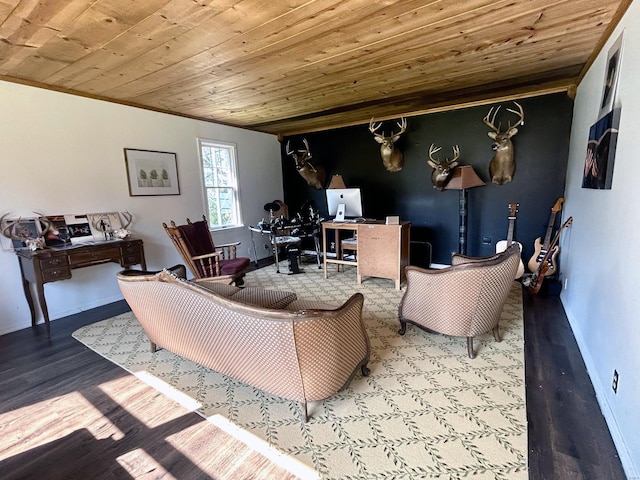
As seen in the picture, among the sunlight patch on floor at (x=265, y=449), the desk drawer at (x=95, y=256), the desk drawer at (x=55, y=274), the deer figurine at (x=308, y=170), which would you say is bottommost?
the sunlight patch on floor at (x=265, y=449)

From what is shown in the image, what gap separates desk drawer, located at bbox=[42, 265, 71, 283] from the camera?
3010 mm

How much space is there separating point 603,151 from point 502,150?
205 cm

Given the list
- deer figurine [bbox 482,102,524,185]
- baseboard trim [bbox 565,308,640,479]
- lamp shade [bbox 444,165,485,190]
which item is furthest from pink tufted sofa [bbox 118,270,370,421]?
deer figurine [bbox 482,102,524,185]

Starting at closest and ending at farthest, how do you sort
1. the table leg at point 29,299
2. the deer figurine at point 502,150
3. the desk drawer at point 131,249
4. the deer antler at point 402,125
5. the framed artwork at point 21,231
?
1. the framed artwork at point 21,231
2. the table leg at point 29,299
3. the desk drawer at point 131,249
4. the deer figurine at point 502,150
5. the deer antler at point 402,125

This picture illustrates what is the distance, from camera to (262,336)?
1.63 m

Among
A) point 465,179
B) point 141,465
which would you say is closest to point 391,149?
point 465,179

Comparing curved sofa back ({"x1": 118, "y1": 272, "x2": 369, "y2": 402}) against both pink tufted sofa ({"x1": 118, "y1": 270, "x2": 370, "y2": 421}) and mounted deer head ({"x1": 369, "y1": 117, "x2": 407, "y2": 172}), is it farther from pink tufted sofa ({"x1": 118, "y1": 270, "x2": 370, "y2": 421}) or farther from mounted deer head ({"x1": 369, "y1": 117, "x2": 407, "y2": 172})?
mounted deer head ({"x1": 369, "y1": 117, "x2": 407, "y2": 172})

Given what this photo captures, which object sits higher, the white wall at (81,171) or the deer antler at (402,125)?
the deer antler at (402,125)

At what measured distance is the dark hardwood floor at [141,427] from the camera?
1537 millimetres

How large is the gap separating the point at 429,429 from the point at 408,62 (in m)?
2.97

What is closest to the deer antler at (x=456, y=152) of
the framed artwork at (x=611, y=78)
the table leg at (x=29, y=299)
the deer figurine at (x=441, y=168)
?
the deer figurine at (x=441, y=168)

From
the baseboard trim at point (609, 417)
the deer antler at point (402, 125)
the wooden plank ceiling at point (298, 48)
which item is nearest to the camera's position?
the baseboard trim at point (609, 417)

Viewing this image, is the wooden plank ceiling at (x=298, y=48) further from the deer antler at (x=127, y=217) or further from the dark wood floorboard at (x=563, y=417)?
the dark wood floorboard at (x=563, y=417)

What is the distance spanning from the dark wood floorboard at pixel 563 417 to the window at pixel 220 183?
4.57 m
